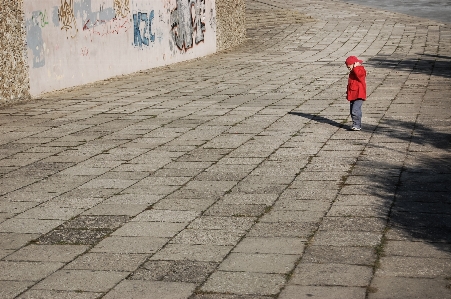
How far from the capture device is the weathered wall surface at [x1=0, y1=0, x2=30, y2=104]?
13508mm

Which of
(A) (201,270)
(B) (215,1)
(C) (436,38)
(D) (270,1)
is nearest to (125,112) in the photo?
(A) (201,270)

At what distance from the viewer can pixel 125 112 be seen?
40.9 feet

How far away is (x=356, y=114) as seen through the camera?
1054 cm

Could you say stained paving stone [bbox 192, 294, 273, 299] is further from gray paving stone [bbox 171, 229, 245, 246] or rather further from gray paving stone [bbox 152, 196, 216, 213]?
gray paving stone [bbox 152, 196, 216, 213]

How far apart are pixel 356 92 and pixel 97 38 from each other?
729 centimetres

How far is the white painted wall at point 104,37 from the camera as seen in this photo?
14500 mm

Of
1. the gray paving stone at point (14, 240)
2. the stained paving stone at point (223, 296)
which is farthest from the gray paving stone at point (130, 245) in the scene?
the stained paving stone at point (223, 296)

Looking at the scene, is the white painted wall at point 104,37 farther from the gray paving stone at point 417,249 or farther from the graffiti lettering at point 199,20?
the gray paving stone at point 417,249

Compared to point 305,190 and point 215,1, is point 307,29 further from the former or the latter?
point 305,190

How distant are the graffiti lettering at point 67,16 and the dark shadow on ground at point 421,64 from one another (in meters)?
7.05

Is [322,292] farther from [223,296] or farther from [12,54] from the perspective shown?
[12,54]

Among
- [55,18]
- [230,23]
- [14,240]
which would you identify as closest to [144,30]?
[55,18]

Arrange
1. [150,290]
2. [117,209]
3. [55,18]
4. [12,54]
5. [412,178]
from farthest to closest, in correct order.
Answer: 1. [55,18]
2. [12,54]
3. [412,178]
4. [117,209]
5. [150,290]

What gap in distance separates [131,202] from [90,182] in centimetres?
97
